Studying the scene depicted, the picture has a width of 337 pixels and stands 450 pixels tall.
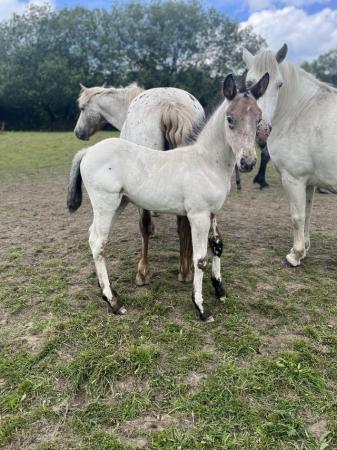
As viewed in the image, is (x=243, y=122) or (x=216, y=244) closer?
(x=243, y=122)

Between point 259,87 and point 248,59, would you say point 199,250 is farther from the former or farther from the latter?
point 248,59

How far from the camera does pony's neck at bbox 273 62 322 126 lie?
13.2ft

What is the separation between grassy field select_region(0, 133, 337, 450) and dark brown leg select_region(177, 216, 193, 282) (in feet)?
0.43

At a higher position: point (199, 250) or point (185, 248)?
point (199, 250)

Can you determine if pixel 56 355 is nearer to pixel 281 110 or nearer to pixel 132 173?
pixel 132 173

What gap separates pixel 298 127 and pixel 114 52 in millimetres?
36924

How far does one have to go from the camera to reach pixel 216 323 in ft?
10.1

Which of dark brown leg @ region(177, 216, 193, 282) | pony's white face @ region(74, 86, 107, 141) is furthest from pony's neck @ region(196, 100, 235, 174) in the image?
pony's white face @ region(74, 86, 107, 141)

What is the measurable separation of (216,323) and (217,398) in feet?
2.92

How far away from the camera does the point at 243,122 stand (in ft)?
8.98

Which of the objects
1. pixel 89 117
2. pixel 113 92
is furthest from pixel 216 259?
pixel 89 117

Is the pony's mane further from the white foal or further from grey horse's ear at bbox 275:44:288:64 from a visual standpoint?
the white foal

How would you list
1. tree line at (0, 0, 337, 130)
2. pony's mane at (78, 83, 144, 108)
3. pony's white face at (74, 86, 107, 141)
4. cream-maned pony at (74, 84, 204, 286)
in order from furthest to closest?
tree line at (0, 0, 337, 130) < pony's white face at (74, 86, 107, 141) < pony's mane at (78, 83, 144, 108) < cream-maned pony at (74, 84, 204, 286)

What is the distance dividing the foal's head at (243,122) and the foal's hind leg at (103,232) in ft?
3.57
